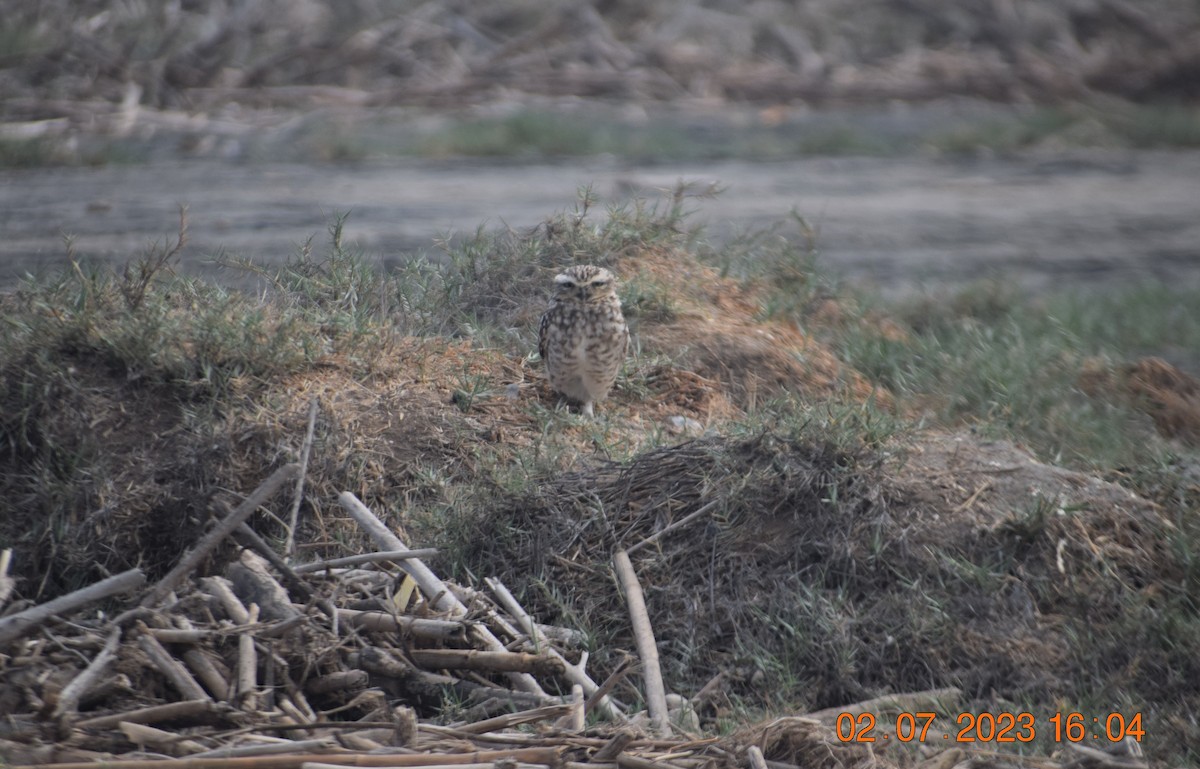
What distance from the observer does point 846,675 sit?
5.07 meters

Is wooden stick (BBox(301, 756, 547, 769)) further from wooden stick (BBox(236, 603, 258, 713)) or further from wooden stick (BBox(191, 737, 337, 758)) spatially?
wooden stick (BBox(236, 603, 258, 713))

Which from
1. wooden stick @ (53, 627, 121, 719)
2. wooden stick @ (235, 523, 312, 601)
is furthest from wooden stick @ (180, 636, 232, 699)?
wooden stick @ (235, 523, 312, 601)

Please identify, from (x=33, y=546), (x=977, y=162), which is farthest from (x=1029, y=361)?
(x=977, y=162)

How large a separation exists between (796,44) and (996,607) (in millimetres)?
15112

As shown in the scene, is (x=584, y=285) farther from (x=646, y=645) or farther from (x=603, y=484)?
(x=646, y=645)

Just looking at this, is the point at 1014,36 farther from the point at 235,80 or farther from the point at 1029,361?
the point at 1029,361

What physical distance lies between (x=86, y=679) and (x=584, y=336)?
2.95 meters

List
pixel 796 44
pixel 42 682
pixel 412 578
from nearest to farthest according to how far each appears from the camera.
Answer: pixel 42 682 < pixel 412 578 < pixel 796 44

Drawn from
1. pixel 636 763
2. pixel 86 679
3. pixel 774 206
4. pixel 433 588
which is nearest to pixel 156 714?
pixel 86 679

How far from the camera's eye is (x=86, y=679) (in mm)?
4098

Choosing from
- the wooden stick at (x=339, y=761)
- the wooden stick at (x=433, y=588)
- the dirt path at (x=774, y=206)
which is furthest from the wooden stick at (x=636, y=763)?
the dirt path at (x=774, y=206)

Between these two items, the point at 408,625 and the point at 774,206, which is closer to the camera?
the point at 408,625

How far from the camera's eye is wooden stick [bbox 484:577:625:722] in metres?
4.70

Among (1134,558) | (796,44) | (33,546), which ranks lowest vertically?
(33,546)
